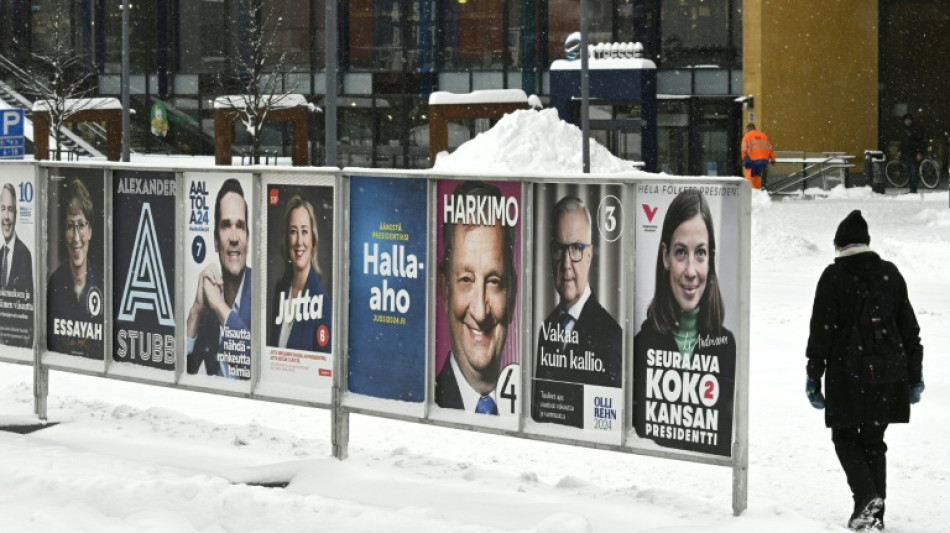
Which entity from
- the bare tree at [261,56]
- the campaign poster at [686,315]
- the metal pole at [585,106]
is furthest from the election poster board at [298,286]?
the bare tree at [261,56]

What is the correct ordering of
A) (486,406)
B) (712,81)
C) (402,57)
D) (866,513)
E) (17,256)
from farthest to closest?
(402,57) → (712,81) → (17,256) → (486,406) → (866,513)

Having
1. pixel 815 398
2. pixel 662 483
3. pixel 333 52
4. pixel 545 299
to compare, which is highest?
pixel 333 52

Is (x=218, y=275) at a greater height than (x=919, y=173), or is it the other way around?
(x=919, y=173)

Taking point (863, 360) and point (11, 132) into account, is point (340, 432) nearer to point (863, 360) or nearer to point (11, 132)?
point (863, 360)

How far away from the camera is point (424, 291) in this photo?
27.0ft

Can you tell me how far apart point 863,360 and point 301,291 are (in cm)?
354

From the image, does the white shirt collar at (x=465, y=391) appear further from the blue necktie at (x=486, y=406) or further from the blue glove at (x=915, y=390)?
the blue glove at (x=915, y=390)

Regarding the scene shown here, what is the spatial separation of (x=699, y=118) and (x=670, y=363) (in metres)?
38.4

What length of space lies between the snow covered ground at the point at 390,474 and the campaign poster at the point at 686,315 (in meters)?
0.51

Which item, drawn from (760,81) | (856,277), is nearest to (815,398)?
(856,277)

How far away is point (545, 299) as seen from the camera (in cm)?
777

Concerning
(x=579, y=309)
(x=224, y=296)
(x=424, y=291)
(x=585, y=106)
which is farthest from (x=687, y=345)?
(x=585, y=106)

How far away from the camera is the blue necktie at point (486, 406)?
802cm

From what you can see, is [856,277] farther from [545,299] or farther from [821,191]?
[821,191]
